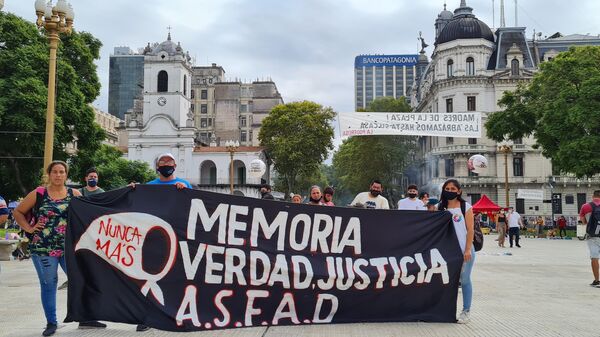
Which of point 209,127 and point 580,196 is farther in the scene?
point 209,127

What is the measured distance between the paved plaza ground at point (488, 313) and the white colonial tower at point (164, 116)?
57705mm

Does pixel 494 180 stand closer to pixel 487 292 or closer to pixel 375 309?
pixel 487 292

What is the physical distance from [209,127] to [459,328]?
9984 cm

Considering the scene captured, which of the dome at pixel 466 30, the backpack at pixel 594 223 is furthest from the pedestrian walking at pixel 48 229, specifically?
the dome at pixel 466 30

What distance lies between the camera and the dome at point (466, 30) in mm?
60188

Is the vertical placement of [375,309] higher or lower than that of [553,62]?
lower

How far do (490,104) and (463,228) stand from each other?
185 feet

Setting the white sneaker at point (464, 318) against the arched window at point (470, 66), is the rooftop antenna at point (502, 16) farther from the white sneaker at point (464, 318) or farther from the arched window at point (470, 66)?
the white sneaker at point (464, 318)

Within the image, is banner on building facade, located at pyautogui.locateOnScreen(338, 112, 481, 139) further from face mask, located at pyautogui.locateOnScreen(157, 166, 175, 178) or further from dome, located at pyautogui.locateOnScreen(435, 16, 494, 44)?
dome, located at pyautogui.locateOnScreen(435, 16, 494, 44)

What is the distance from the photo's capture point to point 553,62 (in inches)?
1416

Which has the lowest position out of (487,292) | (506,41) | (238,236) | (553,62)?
(487,292)

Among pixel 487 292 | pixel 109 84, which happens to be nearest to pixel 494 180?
pixel 487 292

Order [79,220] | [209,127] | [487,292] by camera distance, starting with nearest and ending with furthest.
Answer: [79,220] → [487,292] → [209,127]

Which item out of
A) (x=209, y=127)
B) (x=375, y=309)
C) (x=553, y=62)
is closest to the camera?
(x=375, y=309)
